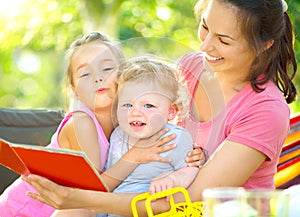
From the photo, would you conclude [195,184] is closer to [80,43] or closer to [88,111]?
[88,111]

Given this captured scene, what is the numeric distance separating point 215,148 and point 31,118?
1.13 meters

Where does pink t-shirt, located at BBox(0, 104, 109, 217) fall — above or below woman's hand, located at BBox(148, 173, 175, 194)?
above

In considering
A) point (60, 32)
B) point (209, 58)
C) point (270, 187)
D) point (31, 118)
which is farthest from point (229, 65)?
point (60, 32)

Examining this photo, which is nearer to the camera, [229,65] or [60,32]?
[229,65]

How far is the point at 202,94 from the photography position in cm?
239

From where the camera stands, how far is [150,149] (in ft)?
7.32

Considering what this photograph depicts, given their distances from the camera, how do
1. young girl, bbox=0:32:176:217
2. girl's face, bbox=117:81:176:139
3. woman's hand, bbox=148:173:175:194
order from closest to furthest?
woman's hand, bbox=148:173:175:194 < girl's face, bbox=117:81:176:139 < young girl, bbox=0:32:176:217

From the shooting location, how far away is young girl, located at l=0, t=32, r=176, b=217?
91.9 inches

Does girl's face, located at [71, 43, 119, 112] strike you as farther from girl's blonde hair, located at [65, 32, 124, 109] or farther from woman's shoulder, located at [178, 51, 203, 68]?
woman's shoulder, located at [178, 51, 203, 68]

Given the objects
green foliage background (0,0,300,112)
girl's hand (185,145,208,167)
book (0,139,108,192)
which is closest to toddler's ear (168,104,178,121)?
girl's hand (185,145,208,167)

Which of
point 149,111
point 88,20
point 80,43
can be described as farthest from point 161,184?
point 88,20

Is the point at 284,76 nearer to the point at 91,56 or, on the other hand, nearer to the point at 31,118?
the point at 91,56

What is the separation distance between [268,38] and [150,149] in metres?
0.47

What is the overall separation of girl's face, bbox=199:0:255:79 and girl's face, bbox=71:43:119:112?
0.31 meters
